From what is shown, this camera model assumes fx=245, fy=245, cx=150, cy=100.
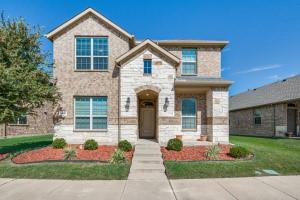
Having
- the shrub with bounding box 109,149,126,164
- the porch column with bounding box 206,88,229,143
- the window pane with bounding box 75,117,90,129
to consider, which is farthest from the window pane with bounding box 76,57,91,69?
the porch column with bounding box 206,88,229,143

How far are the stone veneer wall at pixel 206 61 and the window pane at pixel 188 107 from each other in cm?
252

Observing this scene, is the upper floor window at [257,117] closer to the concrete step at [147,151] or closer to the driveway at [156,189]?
the concrete step at [147,151]

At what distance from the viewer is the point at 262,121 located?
88.5 feet

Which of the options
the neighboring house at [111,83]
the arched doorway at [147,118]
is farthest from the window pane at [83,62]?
the arched doorway at [147,118]

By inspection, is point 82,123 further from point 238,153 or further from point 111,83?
point 238,153

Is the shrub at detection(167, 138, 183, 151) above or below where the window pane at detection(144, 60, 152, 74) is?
below

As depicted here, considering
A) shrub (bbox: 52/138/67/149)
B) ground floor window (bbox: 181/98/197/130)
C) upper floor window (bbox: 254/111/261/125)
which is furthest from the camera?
upper floor window (bbox: 254/111/261/125)

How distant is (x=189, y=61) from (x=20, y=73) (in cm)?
1175

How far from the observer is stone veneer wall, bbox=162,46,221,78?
18.9m

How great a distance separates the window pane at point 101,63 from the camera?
16.3m

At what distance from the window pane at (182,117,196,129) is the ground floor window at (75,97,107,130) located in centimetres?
566

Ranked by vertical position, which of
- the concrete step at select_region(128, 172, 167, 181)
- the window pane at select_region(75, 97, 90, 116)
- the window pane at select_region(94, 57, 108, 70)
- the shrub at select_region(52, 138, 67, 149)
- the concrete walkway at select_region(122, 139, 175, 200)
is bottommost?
the concrete step at select_region(128, 172, 167, 181)

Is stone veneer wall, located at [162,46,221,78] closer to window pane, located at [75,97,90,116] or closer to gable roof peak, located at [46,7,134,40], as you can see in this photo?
gable roof peak, located at [46,7,134,40]

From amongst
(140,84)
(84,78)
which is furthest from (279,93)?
(84,78)
